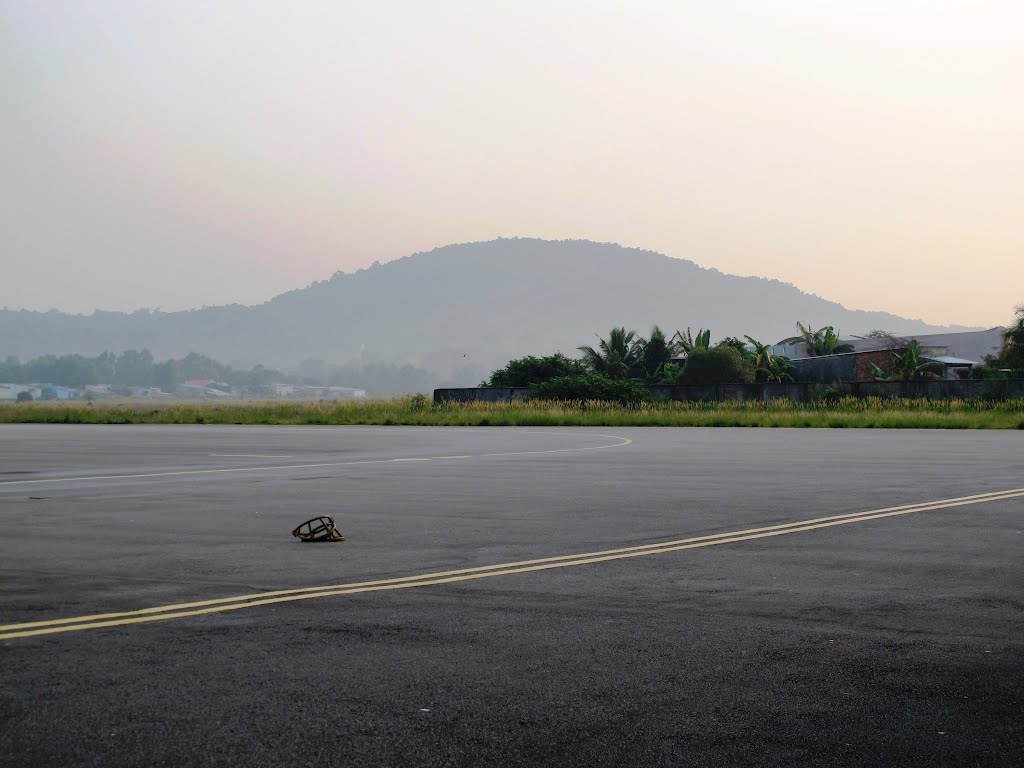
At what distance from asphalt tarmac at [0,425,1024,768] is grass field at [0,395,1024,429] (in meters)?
→ 31.7

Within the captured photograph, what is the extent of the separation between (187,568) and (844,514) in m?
7.82

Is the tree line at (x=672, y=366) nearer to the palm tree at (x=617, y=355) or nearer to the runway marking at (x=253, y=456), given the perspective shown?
the palm tree at (x=617, y=355)

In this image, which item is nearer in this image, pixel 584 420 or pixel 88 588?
pixel 88 588

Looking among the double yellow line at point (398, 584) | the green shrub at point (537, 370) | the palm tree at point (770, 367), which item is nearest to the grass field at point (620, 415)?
the green shrub at point (537, 370)

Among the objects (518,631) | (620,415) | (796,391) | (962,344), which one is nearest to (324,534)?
(518,631)

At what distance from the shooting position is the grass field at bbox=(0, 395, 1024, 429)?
154 feet

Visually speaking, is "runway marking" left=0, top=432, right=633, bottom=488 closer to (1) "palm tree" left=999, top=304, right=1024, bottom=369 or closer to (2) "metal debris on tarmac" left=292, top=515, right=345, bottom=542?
(2) "metal debris on tarmac" left=292, top=515, right=345, bottom=542

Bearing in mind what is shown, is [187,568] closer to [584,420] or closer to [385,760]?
[385,760]

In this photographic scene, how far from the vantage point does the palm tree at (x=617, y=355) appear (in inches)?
3371

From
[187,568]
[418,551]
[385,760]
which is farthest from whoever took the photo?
[418,551]

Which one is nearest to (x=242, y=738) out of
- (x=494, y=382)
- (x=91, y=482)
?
(x=91, y=482)

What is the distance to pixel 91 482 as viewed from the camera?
1942cm

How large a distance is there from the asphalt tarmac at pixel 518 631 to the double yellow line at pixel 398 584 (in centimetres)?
4

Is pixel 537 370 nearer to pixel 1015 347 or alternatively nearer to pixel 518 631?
pixel 1015 347
